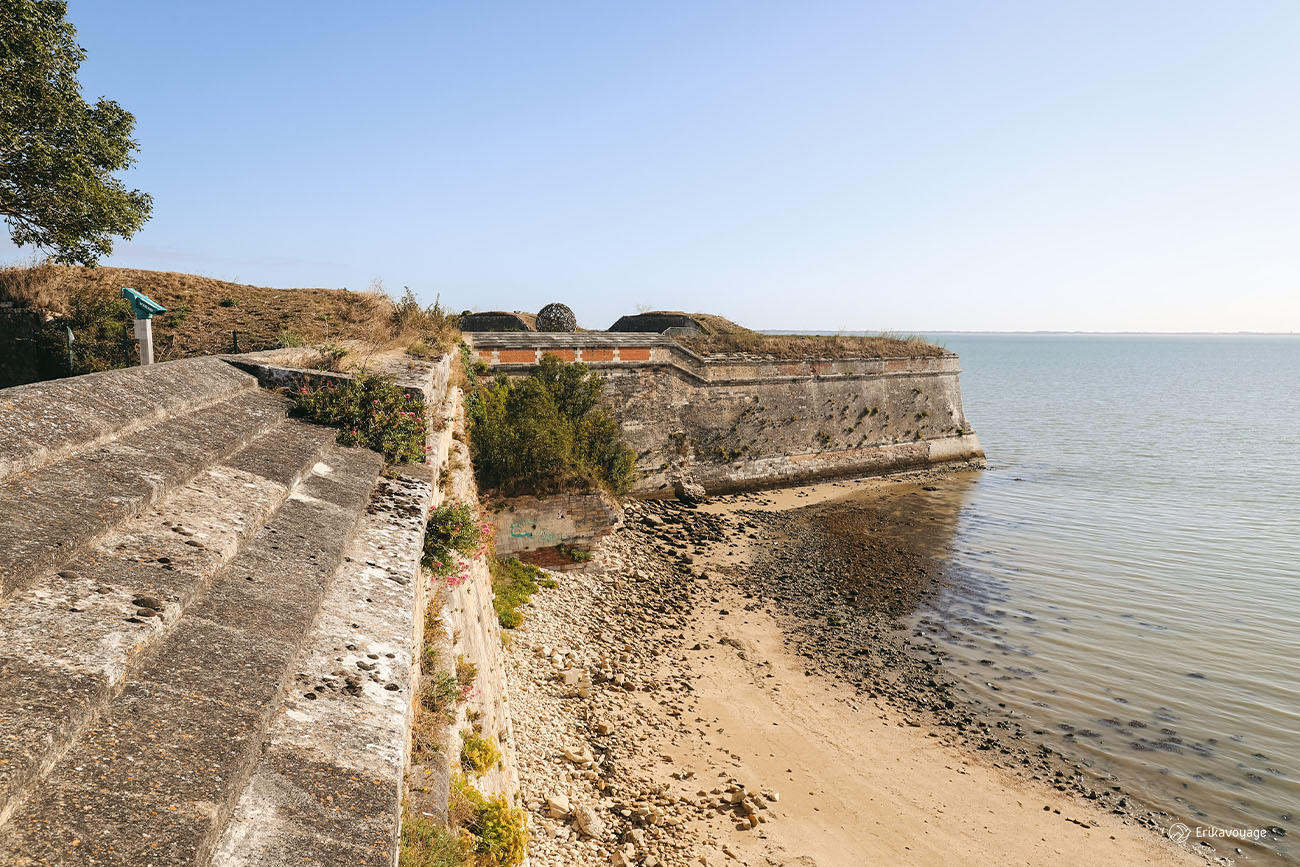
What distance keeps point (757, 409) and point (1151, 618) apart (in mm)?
13705

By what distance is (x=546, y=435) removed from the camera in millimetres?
15289

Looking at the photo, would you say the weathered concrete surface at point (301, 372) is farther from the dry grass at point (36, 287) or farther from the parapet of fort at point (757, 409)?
the parapet of fort at point (757, 409)

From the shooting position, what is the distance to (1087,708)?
1170 cm

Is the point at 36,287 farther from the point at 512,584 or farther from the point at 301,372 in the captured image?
the point at 301,372

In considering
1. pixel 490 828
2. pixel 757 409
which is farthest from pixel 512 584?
pixel 757 409

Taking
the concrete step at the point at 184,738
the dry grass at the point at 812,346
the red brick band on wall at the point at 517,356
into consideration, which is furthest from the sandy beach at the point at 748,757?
the dry grass at the point at 812,346

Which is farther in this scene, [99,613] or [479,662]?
[479,662]

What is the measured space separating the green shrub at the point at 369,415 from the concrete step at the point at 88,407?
Result: 683mm

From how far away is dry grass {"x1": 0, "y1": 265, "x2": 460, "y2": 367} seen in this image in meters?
12.1

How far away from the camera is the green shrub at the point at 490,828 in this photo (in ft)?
13.2

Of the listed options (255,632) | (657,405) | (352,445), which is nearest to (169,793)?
(255,632)

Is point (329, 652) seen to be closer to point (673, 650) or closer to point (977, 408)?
point (673, 650)

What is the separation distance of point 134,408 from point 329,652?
2.04m

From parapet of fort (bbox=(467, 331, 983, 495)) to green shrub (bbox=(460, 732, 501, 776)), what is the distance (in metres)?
15.7
